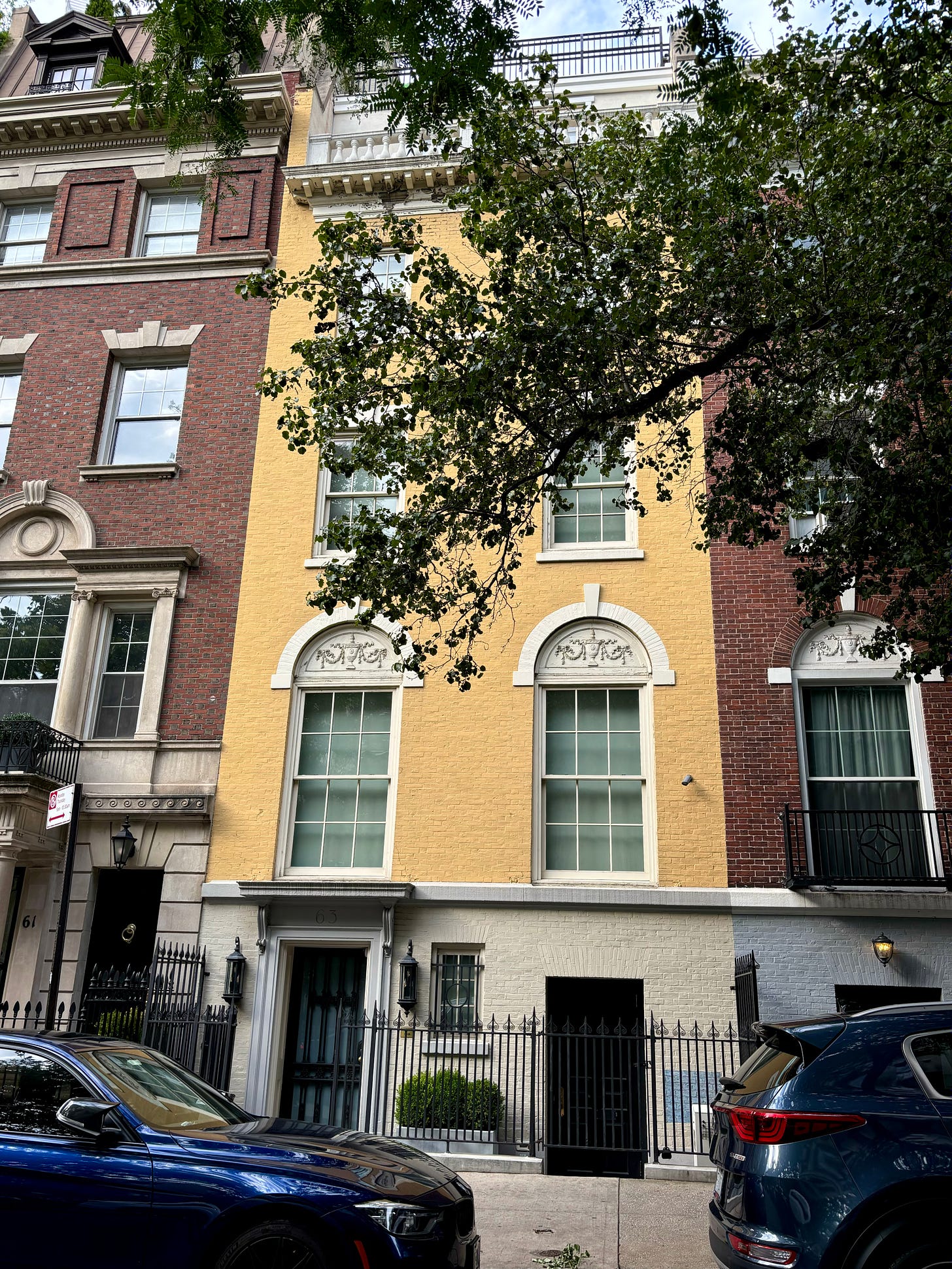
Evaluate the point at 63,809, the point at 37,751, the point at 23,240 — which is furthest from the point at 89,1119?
the point at 23,240

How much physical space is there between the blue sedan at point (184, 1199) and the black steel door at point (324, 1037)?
7676mm

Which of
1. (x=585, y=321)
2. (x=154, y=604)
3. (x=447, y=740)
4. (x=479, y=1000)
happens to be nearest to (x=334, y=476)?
(x=154, y=604)

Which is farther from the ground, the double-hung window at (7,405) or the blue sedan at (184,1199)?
the double-hung window at (7,405)

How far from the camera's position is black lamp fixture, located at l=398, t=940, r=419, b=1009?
43.1 feet

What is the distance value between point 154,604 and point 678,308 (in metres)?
9.16

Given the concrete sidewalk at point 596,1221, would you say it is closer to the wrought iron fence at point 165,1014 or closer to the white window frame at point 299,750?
the wrought iron fence at point 165,1014

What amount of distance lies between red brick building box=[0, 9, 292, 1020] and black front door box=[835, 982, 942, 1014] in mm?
8341

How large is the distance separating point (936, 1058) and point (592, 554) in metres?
10.3

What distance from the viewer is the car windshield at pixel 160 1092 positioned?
5941 millimetres

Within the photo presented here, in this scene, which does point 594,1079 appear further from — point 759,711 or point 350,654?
point 350,654

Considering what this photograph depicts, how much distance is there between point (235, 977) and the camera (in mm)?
13625

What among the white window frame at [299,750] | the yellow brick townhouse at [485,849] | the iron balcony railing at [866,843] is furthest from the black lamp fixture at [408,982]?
the iron balcony railing at [866,843]

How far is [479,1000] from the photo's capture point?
13.3 metres

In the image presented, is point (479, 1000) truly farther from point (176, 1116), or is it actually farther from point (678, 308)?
point (678, 308)
